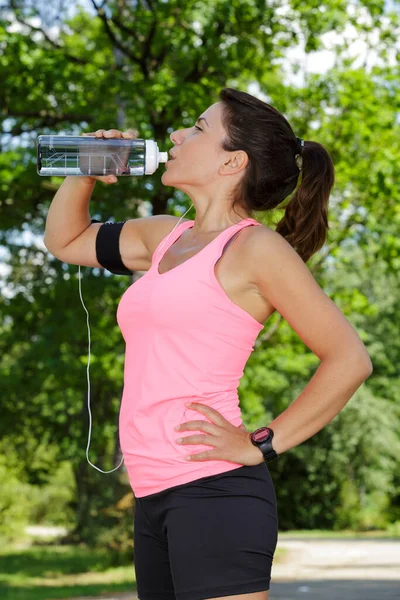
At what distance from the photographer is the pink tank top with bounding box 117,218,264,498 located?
251 cm

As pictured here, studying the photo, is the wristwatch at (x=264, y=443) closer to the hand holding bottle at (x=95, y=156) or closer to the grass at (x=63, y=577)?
the hand holding bottle at (x=95, y=156)

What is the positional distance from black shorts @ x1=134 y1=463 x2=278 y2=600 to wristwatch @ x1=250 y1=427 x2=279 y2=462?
0.05 m

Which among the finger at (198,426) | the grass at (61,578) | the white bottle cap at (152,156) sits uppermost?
the white bottle cap at (152,156)

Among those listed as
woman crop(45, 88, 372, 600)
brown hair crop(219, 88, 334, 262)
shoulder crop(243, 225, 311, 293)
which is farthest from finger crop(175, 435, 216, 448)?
brown hair crop(219, 88, 334, 262)

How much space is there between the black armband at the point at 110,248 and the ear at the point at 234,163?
0.49m

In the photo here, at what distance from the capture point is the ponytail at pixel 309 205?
2.93 metres

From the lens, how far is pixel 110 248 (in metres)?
3.16

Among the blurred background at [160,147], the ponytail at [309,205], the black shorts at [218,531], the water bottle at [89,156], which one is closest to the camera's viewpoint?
the black shorts at [218,531]

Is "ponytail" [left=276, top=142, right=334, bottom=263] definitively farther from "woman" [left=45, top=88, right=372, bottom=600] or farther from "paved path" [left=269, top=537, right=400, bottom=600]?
"paved path" [left=269, top=537, right=400, bottom=600]

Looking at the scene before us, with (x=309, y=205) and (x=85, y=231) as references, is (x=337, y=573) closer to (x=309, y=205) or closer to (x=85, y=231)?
(x=85, y=231)

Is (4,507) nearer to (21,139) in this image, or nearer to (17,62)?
(21,139)

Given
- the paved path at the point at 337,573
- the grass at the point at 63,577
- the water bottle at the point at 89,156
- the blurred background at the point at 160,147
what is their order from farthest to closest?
the blurred background at the point at 160,147 → the grass at the point at 63,577 → the paved path at the point at 337,573 → the water bottle at the point at 89,156

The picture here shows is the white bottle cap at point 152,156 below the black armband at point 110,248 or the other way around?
the other way around

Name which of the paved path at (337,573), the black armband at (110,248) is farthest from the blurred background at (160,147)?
the black armband at (110,248)
